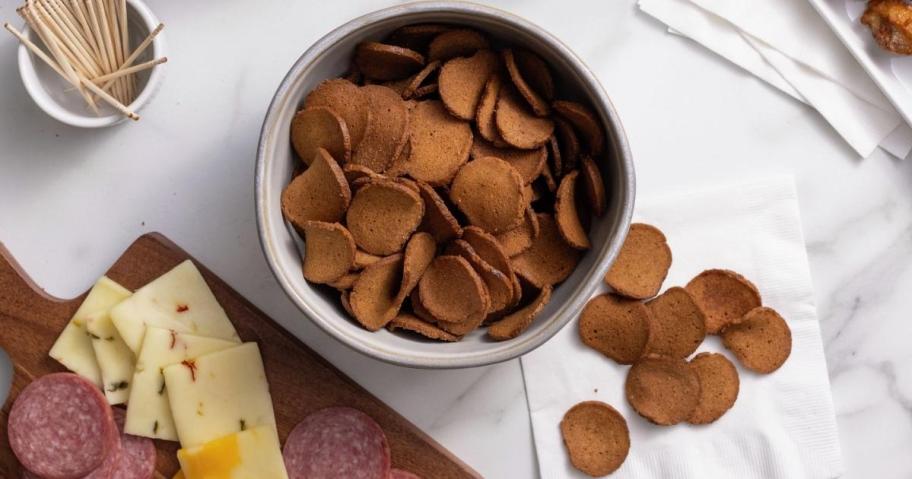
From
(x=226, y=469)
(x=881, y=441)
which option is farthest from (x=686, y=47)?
(x=226, y=469)

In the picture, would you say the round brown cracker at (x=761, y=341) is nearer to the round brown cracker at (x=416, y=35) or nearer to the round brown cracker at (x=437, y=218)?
the round brown cracker at (x=437, y=218)

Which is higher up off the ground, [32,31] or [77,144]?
[32,31]

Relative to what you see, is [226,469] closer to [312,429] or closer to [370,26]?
[312,429]

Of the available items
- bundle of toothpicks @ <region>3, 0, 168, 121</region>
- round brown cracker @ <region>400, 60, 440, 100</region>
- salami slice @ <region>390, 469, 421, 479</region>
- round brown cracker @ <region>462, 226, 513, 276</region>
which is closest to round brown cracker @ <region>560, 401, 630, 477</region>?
salami slice @ <region>390, 469, 421, 479</region>

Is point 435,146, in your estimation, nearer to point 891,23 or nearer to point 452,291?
point 452,291

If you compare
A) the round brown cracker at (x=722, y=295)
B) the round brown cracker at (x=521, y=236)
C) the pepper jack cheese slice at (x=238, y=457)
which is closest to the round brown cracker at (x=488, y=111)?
the round brown cracker at (x=521, y=236)

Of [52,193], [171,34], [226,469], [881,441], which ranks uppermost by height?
[171,34]
